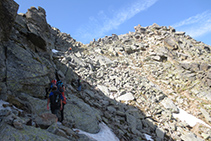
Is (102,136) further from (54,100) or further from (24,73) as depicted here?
(24,73)

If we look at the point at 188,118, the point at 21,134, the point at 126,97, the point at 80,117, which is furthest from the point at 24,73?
the point at 188,118

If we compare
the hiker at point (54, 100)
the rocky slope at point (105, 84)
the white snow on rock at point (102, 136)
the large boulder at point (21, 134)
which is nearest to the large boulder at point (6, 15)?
the rocky slope at point (105, 84)

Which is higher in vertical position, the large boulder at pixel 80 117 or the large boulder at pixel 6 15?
the large boulder at pixel 6 15

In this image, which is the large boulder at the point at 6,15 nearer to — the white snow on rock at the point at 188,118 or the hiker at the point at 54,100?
the hiker at the point at 54,100

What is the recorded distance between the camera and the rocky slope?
6.47 m

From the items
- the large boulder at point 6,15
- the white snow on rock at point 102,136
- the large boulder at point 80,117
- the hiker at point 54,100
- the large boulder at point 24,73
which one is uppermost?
the large boulder at point 6,15

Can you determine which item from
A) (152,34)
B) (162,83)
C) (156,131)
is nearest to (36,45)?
(156,131)

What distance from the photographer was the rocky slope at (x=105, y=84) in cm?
647

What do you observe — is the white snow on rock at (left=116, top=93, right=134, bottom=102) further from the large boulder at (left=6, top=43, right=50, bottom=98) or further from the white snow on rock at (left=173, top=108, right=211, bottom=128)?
the large boulder at (left=6, top=43, right=50, bottom=98)

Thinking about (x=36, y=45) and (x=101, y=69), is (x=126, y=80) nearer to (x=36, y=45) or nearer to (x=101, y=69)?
(x=101, y=69)

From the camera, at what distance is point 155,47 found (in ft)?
139

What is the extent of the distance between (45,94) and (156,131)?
567 inches

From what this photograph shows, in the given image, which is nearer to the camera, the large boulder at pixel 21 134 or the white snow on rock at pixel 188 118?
the large boulder at pixel 21 134

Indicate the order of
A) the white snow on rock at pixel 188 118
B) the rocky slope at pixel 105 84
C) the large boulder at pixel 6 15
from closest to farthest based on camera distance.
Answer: the rocky slope at pixel 105 84, the large boulder at pixel 6 15, the white snow on rock at pixel 188 118
